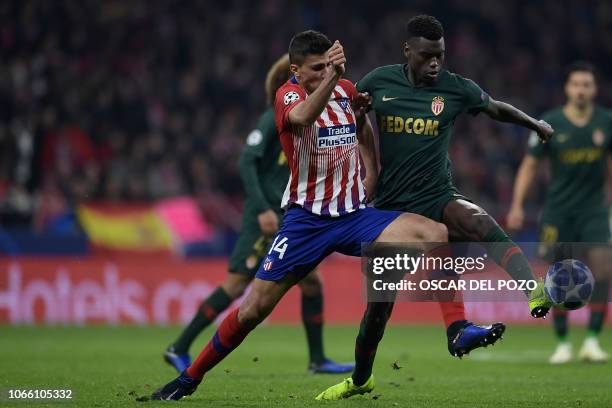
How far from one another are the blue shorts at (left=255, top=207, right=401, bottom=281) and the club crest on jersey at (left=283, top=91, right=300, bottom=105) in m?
0.67

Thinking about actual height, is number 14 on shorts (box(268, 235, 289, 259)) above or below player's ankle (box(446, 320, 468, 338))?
above

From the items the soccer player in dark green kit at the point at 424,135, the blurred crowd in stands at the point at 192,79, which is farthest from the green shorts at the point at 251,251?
the blurred crowd in stands at the point at 192,79

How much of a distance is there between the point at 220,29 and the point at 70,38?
3.08 m

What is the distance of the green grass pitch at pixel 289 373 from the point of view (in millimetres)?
6910

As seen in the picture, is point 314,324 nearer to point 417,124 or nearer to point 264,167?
point 264,167

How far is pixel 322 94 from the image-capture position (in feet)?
19.9

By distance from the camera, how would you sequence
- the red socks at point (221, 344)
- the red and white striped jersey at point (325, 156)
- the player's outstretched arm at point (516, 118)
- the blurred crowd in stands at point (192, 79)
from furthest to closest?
1. the blurred crowd in stands at point (192, 79)
2. the player's outstretched arm at point (516, 118)
3. the red socks at point (221, 344)
4. the red and white striped jersey at point (325, 156)

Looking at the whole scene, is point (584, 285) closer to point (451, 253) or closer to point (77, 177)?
point (451, 253)

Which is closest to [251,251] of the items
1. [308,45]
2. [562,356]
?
[308,45]

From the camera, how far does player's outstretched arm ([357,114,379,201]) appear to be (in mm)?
7039

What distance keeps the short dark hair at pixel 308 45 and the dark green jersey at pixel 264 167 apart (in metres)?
2.46

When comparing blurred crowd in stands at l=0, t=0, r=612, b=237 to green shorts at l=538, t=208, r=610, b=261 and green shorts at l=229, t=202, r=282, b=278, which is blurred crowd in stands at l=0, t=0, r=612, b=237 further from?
green shorts at l=229, t=202, r=282, b=278

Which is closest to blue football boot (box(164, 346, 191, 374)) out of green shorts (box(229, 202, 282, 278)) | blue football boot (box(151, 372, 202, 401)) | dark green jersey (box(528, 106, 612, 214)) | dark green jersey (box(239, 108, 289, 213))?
green shorts (box(229, 202, 282, 278))

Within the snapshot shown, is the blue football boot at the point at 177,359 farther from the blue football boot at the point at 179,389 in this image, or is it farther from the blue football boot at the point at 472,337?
the blue football boot at the point at 472,337
